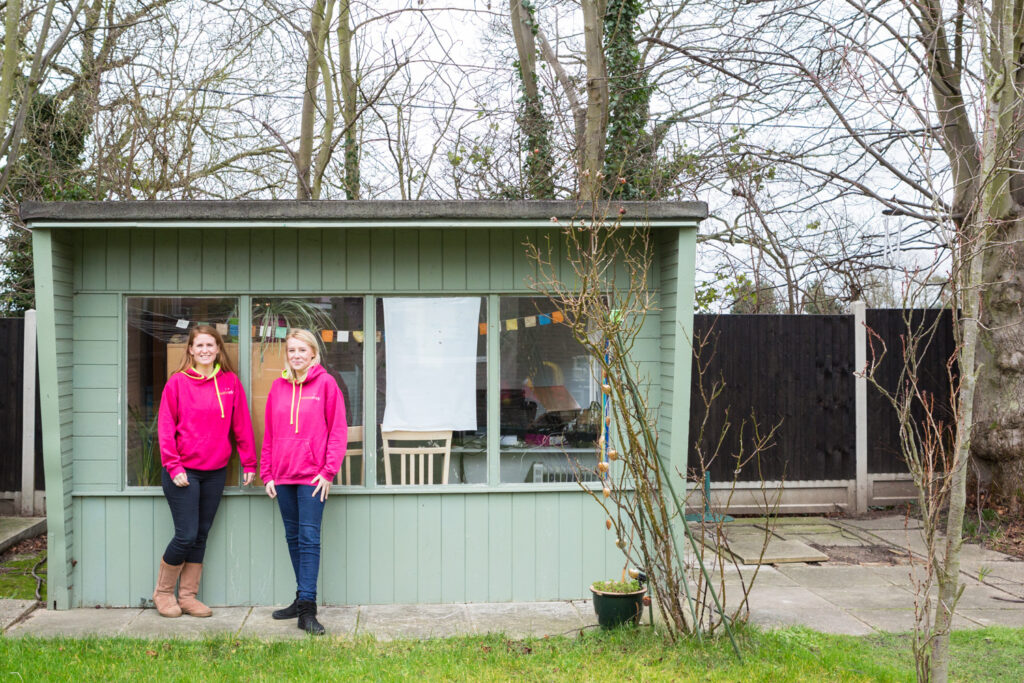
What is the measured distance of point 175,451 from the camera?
519 cm

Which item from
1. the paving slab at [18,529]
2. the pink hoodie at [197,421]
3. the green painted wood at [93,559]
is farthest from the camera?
the paving slab at [18,529]

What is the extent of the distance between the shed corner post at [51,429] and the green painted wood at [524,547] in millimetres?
2802

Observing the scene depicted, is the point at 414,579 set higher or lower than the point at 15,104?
lower

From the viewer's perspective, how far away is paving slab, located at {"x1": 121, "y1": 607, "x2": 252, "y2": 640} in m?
4.89

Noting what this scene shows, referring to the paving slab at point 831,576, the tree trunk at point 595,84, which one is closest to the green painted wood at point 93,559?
the paving slab at point 831,576

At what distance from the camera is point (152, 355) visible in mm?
5578

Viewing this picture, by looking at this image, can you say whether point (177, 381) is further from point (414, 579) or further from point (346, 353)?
point (414, 579)

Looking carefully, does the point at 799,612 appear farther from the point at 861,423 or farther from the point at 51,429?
the point at 51,429

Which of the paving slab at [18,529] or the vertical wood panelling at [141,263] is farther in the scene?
the paving slab at [18,529]

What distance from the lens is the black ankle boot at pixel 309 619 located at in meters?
4.92

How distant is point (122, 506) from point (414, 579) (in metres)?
1.96

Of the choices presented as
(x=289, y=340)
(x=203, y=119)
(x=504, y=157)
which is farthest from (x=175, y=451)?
(x=203, y=119)

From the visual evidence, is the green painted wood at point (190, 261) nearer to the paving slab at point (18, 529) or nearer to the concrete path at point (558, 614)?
the concrete path at point (558, 614)

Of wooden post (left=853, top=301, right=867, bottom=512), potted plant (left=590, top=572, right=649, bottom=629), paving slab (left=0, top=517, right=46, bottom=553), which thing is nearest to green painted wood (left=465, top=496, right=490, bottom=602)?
potted plant (left=590, top=572, right=649, bottom=629)
